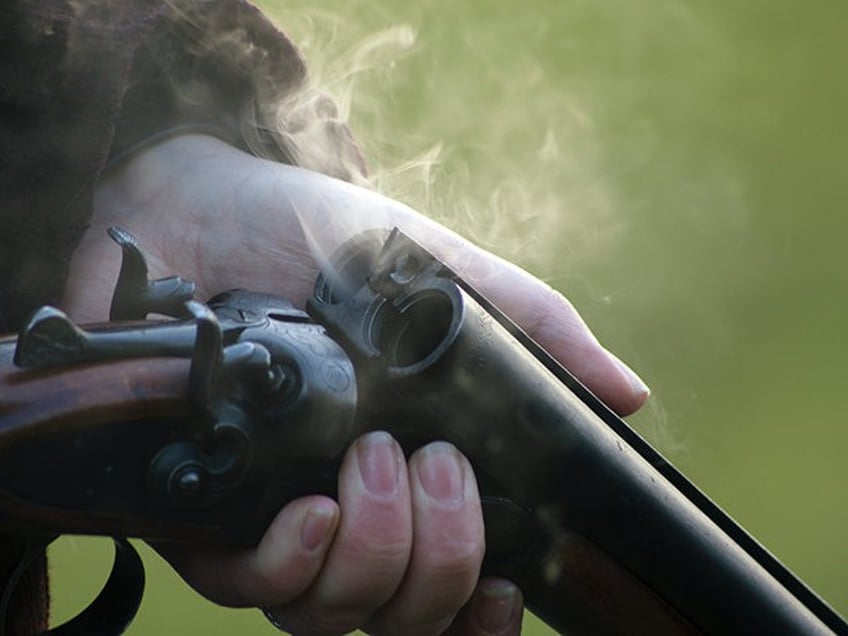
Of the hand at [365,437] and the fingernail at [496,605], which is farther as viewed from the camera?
the fingernail at [496,605]

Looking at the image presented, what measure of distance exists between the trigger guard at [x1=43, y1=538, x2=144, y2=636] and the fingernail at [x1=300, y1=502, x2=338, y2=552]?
298 millimetres

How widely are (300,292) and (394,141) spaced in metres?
0.88

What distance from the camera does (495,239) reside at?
10.6 ft

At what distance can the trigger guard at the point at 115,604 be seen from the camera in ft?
7.06

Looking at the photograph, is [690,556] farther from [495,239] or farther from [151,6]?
[151,6]

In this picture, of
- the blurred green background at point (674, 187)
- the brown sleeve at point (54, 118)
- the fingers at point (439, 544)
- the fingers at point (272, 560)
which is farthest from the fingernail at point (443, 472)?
the blurred green background at point (674, 187)

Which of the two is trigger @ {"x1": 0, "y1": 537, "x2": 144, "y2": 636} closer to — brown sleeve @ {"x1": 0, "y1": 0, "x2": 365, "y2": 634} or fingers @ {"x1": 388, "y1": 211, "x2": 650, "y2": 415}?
brown sleeve @ {"x1": 0, "y1": 0, "x2": 365, "y2": 634}

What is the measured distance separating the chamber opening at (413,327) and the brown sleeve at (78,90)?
28.3 inches

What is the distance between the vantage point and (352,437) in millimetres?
2031

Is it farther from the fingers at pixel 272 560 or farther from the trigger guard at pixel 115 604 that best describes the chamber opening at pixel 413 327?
the trigger guard at pixel 115 604

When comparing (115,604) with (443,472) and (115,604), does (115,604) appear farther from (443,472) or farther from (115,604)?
(443,472)

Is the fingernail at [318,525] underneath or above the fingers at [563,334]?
underneath

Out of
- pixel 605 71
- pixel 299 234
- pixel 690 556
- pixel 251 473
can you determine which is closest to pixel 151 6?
pixel 299 234

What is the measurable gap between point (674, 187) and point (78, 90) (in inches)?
227
